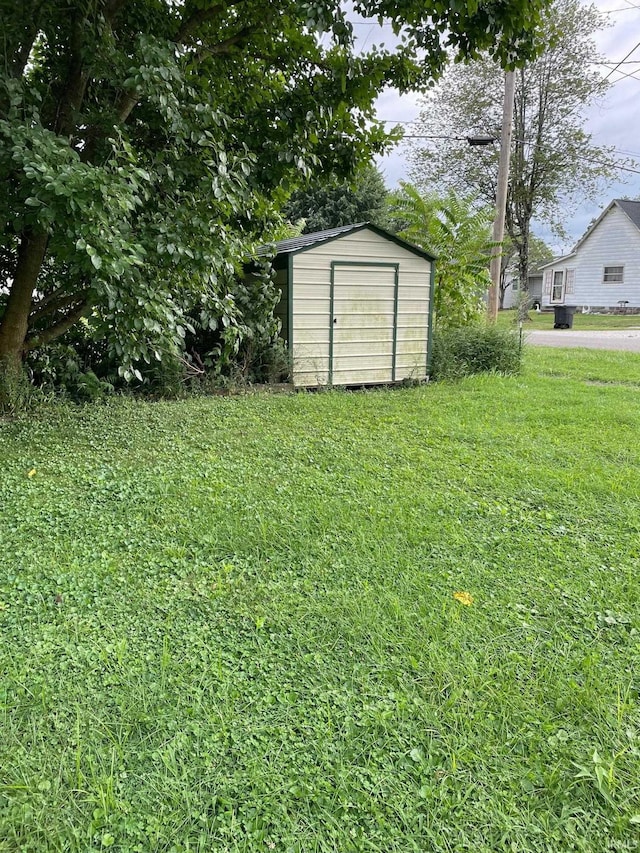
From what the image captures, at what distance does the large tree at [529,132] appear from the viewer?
21.8 metres

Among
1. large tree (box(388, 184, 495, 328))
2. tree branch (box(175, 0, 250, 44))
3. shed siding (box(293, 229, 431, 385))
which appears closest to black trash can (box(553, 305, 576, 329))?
large tree (box(388, 184, 495, 328))

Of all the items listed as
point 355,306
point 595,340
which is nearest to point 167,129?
point 355,306

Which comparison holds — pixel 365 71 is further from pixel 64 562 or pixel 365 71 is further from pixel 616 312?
pixel 616 312

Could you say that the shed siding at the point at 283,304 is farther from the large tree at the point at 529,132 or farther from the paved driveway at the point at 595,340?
the large tree at the point at 529,132

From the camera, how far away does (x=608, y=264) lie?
23.7 metres

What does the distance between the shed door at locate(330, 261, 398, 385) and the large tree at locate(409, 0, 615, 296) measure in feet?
55.6

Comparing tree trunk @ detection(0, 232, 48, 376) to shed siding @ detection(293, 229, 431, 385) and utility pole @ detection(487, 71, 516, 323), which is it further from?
utility pole @ detection(487, 71, 516, 323)

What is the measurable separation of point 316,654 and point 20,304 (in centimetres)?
458

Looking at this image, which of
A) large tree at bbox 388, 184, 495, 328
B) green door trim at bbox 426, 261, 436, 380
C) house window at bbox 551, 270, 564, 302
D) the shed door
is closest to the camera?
the shed door

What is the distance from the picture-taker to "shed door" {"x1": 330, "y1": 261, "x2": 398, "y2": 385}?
7.38m

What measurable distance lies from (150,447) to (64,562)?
6.12ft

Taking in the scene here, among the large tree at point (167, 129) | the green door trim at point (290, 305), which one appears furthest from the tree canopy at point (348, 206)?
the large tree at point (167, 129)

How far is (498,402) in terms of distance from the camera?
6531 millimetres

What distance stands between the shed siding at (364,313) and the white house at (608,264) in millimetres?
19153
